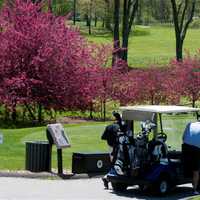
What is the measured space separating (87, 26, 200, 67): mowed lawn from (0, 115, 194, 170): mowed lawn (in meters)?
41.9


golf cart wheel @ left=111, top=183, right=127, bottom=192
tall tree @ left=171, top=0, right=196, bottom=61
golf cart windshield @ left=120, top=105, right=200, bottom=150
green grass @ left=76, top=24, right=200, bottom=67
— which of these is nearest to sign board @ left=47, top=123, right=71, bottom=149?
golf cart windshield @ left=120, top=105, right=200, bottom=150

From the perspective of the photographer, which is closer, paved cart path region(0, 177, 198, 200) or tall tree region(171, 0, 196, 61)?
paved cart path region(0, 177, 198, 200)

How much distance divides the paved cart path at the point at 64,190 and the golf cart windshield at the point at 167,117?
3.72ft

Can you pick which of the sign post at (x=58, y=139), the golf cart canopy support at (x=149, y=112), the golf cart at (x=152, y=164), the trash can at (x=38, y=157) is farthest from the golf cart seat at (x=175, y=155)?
the trash can at (x=38, y=157)

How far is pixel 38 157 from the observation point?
56.3 ft

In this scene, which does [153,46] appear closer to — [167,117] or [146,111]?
[167,117]

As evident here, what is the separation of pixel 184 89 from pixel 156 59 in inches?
1393

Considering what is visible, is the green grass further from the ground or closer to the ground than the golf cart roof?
further from the ground

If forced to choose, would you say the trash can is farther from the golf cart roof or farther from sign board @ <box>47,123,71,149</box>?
the golf cart roof

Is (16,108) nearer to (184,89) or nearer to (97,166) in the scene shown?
(184,89)

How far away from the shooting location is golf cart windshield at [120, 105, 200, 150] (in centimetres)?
1477

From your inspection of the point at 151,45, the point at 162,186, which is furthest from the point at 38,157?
the point at 151,45

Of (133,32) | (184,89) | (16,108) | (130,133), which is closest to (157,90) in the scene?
(184,89)

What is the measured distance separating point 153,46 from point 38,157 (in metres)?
73.5
